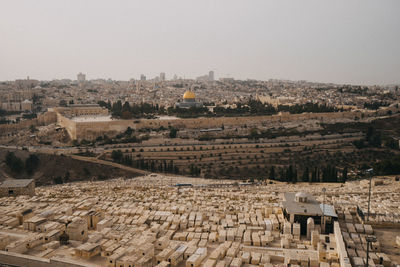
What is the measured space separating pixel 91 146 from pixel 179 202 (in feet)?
55.2

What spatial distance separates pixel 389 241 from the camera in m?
11.8

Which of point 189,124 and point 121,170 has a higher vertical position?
point 189,124

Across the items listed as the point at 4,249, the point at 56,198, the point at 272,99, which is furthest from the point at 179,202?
the point at 272,99

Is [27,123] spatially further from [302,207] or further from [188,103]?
[302,207]

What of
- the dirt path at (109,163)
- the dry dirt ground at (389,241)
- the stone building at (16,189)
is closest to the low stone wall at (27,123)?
the dirt path at (109,163)

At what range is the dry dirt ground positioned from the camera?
10.8 m

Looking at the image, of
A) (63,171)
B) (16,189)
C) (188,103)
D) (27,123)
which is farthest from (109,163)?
(188,103)

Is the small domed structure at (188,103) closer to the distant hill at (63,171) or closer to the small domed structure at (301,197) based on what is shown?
the distant hill at (63,171)

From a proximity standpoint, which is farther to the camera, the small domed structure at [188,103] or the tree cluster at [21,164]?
the small domed structure at [188,103]

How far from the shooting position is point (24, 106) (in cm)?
5547

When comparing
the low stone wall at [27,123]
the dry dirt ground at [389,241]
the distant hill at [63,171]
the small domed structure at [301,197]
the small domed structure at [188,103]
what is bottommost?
the distant hill at [63,171]

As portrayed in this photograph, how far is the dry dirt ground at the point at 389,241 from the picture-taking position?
1080 cm

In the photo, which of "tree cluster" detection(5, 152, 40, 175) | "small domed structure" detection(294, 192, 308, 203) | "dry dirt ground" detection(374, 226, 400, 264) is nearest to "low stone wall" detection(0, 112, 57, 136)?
"tree cluster" detection(5, 152, 40, 175)

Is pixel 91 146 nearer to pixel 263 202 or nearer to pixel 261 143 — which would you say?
pixel 261 143
